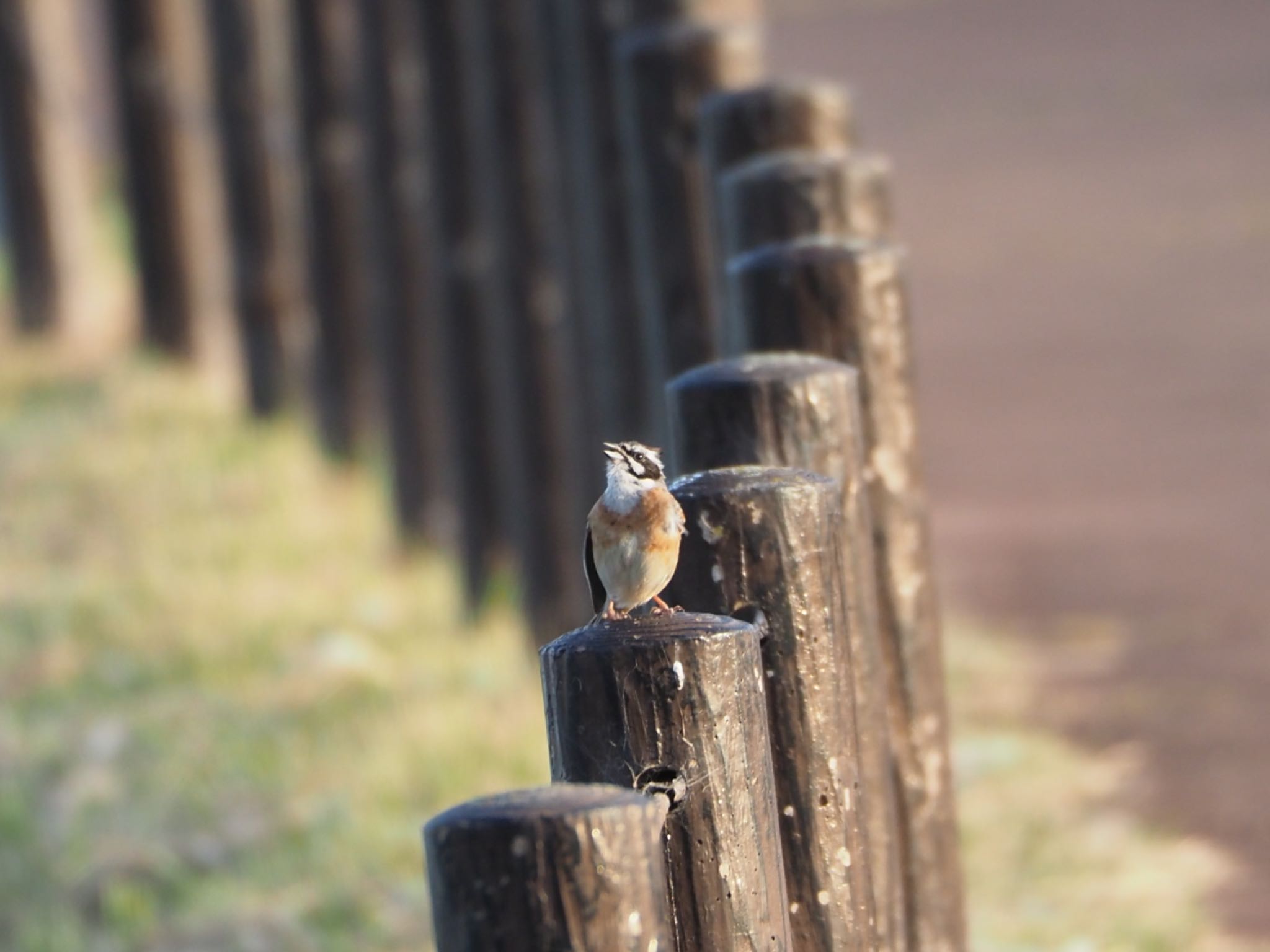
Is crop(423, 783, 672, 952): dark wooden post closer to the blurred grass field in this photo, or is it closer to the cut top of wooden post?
the blurred grass field

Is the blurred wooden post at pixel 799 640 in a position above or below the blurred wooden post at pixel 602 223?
below

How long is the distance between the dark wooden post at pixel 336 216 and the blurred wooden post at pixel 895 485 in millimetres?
5071

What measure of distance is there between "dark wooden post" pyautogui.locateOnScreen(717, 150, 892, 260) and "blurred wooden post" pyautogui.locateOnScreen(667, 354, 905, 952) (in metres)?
0.73


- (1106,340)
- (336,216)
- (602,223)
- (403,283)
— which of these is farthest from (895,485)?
(1106,340)

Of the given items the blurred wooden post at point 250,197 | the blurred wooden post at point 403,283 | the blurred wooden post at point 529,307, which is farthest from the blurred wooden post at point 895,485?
the blurred wooden post at point 250,197

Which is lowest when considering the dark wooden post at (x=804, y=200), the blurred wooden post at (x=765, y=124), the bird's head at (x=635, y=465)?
the bird's head at (x=635, y=465)

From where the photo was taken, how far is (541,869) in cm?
164

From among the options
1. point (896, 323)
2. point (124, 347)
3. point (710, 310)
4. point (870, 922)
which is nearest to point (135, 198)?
point (124, 347)

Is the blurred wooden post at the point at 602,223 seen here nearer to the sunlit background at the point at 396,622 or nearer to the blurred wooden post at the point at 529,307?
the blurred wooden post at the point at 529,307

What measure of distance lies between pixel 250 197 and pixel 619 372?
13.8 ft

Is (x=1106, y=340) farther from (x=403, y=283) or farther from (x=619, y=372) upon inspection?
(x=619, y=372)

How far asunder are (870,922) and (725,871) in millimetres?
522

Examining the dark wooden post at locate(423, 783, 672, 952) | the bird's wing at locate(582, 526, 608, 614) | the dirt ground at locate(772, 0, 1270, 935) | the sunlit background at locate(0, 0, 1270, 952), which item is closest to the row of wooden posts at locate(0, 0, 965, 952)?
the dark wooden post at locate(423, 783, 672, 952)

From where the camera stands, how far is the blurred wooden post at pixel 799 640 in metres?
2.30
